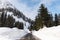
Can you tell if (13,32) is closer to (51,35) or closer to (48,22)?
(51,35)

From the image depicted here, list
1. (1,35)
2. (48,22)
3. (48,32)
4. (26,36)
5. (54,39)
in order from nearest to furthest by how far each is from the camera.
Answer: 1. (1,35)
2. (26,36)
3. (54,39)
4. (48,32)
5. (48,22)

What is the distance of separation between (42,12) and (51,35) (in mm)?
51232

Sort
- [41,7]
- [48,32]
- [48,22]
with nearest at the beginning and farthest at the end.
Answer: [48,32], [48,22], [41,7]

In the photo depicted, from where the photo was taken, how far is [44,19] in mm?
55625

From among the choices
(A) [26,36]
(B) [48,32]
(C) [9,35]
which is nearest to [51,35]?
(B) [48,32]

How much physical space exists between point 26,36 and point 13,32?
0.45m

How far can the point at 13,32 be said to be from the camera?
5.24 m

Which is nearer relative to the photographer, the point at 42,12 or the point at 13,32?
the point at 13,32

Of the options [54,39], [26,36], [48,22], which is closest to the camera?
[26,36]

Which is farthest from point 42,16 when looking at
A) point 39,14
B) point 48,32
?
point 48,32

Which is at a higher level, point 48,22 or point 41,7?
point 41,7

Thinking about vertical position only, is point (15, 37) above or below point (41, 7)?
below

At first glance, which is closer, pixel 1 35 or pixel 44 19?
pixel 1 35

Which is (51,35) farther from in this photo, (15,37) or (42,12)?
(42,12)
